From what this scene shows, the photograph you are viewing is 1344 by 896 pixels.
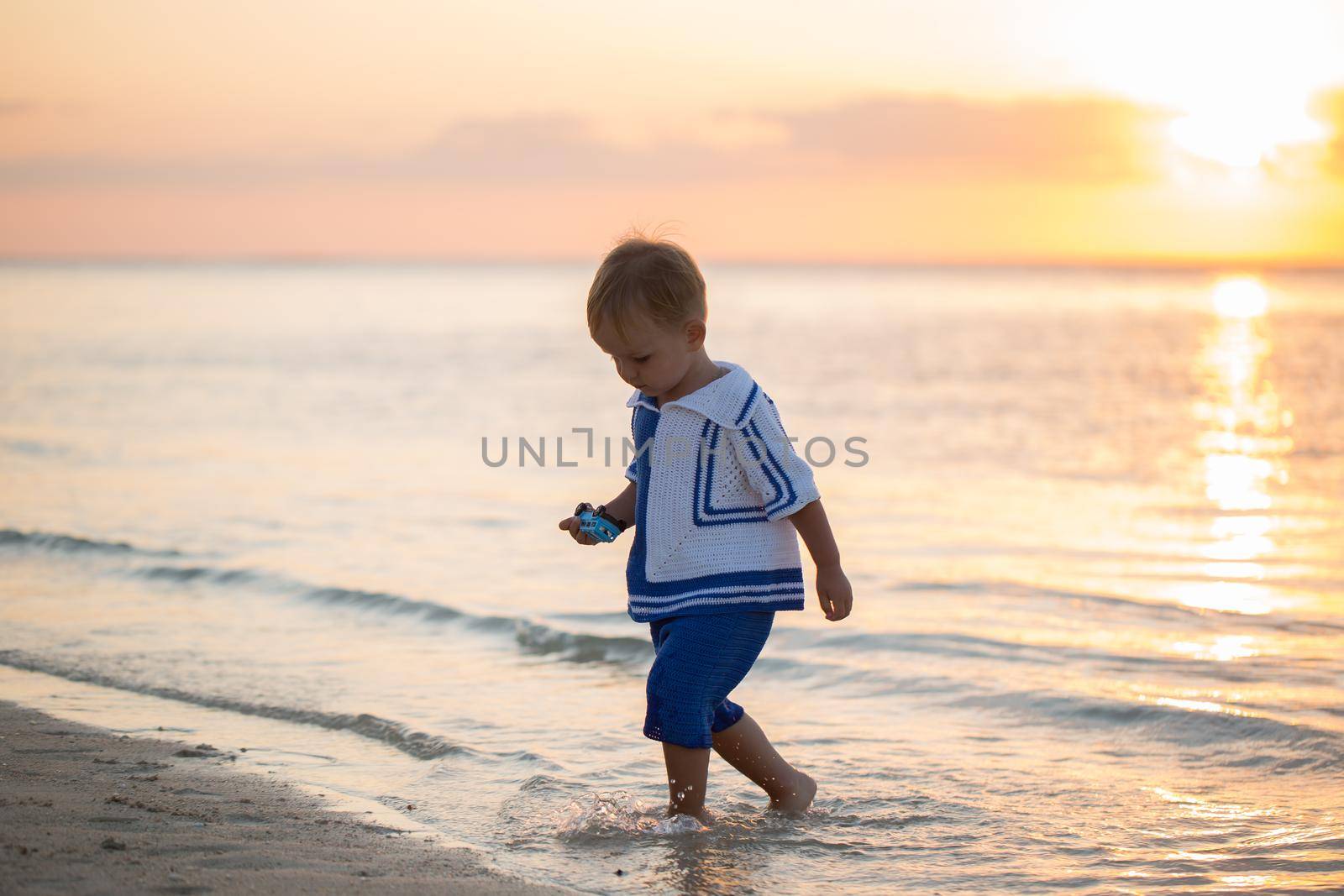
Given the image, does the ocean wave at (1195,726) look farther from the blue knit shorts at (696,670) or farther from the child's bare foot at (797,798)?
the blue knit shorts at (696,670)

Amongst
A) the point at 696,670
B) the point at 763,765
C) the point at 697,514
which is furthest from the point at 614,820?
the point at 697,514

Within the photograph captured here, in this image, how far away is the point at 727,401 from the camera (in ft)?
11.5

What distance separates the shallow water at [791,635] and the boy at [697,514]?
467 millimetres

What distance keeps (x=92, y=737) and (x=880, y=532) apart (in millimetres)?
5555

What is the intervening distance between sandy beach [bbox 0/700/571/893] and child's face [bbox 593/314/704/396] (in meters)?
1.30

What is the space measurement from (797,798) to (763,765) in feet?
0.53

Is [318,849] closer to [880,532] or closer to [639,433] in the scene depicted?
[639,433]

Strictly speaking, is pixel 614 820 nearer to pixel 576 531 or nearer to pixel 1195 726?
pixel 576 531

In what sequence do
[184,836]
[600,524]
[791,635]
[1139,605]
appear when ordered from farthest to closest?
[1139,605], [791,635], [600,524], [184,836]

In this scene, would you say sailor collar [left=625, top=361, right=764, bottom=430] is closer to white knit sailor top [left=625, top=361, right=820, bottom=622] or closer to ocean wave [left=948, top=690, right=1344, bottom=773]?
white knit sailor top [left=625, top=361, right=820, bottom=622]

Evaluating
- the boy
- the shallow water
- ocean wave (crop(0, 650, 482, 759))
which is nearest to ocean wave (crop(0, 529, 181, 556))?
the shallow water

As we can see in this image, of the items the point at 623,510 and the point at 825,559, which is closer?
the point at 825,559

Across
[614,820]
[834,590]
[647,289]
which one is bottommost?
[614,820]

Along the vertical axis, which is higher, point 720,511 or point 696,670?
point 720,511
